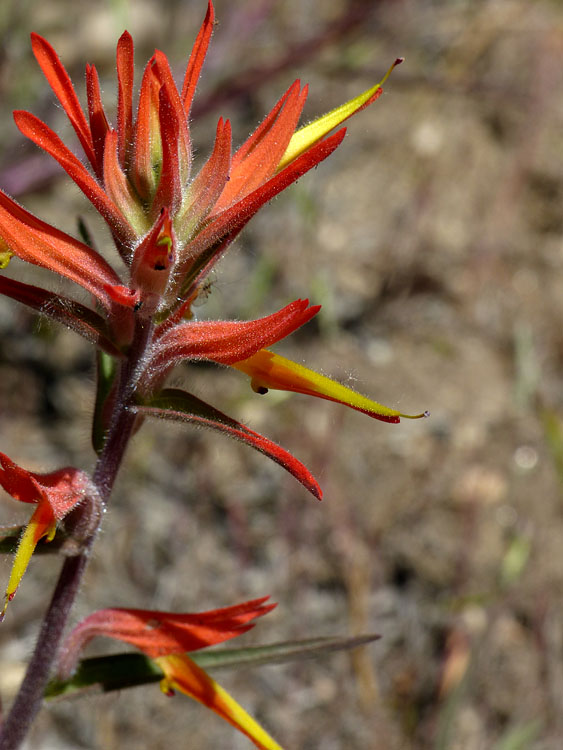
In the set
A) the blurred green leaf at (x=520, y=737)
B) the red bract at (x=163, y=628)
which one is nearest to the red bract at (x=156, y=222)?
the red bract at (x=163, y=628)

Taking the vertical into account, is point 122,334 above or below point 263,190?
below

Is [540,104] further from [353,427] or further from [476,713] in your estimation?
[476,713]

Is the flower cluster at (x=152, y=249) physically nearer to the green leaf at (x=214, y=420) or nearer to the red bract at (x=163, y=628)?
the green leaf at (x=214, y=420)

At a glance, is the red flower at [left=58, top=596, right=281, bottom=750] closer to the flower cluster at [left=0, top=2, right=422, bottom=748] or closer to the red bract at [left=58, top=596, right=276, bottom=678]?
the red bract at [left=58, top=596, right=276, bottom=678]

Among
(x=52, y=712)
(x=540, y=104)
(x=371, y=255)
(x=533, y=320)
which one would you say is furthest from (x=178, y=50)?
(x=52, y=712)

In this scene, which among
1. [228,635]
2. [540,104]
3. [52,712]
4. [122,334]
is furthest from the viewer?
[540,104]

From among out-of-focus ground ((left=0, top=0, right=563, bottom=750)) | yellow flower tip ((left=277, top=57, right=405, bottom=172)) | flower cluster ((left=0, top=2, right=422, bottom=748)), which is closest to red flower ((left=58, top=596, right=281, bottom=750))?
flower cluster ((left=0, top=2, right=422, bottom=748))

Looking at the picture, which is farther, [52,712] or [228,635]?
[52,712]
